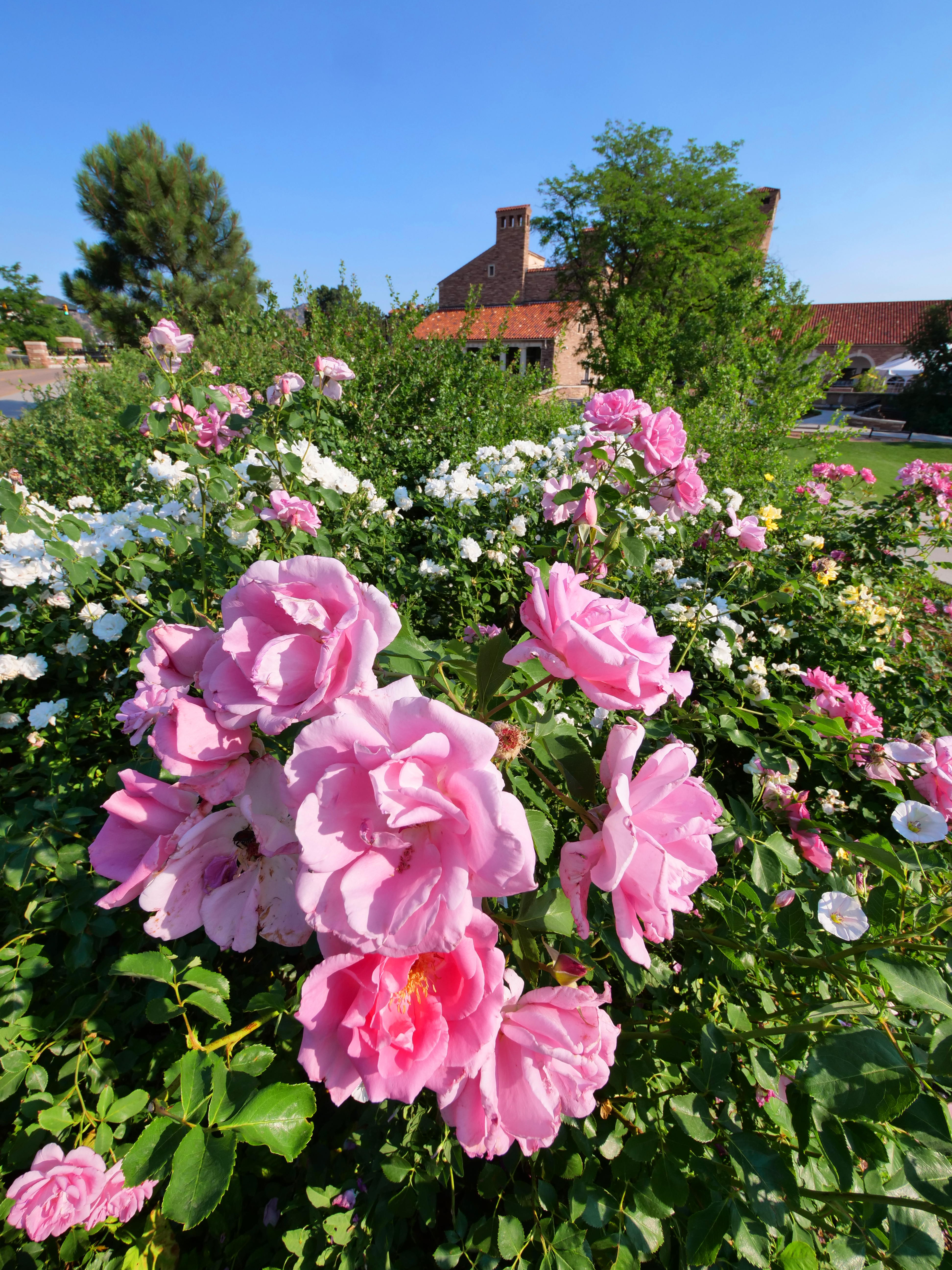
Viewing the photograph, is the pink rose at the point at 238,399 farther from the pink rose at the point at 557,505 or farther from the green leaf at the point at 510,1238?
the green leaf at the point at 510,1238

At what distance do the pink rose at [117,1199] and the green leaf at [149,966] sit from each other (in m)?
0.34

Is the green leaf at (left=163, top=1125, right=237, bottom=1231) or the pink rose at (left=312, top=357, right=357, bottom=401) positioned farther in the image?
the pink rose at (left=312, top=357, right=357, bottom=401)

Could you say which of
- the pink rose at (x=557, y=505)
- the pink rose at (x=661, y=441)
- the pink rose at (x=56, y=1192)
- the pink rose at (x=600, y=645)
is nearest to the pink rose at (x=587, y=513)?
the pink rose at (x=557, y=505)

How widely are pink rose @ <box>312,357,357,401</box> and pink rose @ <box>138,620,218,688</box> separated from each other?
4.90 ft

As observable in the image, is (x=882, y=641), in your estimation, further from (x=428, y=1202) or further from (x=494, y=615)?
(x=428, y=1202)

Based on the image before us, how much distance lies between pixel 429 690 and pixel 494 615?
1.85 m

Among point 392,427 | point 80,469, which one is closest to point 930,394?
point 392,427

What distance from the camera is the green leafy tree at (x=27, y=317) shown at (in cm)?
2980

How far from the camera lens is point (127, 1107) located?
0.85 meters

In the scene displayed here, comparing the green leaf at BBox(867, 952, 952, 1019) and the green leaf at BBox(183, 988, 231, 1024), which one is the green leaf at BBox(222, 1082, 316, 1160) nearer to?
the green leaf at BBox(183, 988, 231, 1024)

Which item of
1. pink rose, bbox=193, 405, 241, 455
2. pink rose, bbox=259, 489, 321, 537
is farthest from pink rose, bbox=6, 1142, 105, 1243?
pink rose, bbox=193, 405, 241, 455

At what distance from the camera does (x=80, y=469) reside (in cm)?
545

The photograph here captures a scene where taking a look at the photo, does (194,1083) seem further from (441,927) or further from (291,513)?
(291,513)

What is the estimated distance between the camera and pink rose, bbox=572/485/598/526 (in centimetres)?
125
